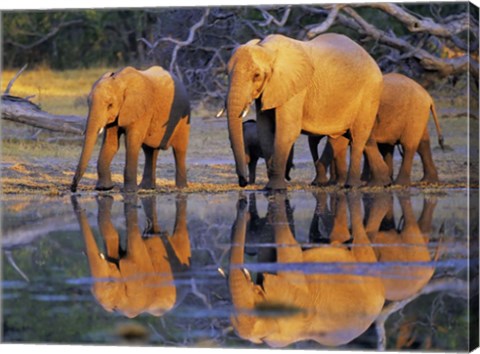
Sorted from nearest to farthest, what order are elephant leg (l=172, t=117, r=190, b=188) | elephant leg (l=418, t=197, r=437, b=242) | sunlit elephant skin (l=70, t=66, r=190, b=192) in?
elephant leg (l=418, t=197, r=437, b=242)
sunlit elephant skin (l=70, t=66, r=190, b=192)
elephant leg (l=172, t=117, r=190, b=188)

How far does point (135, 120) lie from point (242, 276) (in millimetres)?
5143

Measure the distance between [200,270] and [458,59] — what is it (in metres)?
6.17

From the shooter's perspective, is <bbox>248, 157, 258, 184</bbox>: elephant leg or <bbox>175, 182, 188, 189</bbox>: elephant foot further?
<bbox>248, 157, 258, 184</bbox>: elephant leg

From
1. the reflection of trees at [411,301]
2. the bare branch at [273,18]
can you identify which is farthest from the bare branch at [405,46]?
the reflection of trees at [411,301]

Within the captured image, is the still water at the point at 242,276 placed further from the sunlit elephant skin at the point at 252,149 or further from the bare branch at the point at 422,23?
the bare branch at the point at 422,23

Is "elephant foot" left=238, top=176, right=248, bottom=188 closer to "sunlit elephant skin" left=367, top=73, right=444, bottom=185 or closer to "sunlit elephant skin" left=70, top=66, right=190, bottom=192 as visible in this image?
"sunlit elephant skin" left=70, top=66, right=190, bottom=192

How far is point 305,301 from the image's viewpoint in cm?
932

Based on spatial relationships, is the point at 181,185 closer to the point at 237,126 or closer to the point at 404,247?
the point at 237,126

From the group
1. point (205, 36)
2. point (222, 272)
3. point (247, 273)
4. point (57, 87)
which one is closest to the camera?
point (247, 273)

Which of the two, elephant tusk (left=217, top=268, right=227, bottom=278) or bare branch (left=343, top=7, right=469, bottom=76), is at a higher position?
elephant tusk (left=217, top=268, right=227, bottom=278)

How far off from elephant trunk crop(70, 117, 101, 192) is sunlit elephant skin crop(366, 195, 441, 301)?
8.49 ft

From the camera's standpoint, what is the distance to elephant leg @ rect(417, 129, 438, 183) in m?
15.6

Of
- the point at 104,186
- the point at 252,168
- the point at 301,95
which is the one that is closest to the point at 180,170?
the point at 252,168

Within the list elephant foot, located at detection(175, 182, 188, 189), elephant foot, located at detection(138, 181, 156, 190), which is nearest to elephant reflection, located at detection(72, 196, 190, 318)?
elephant foot, located at detection(138, 181, 156, 190)
